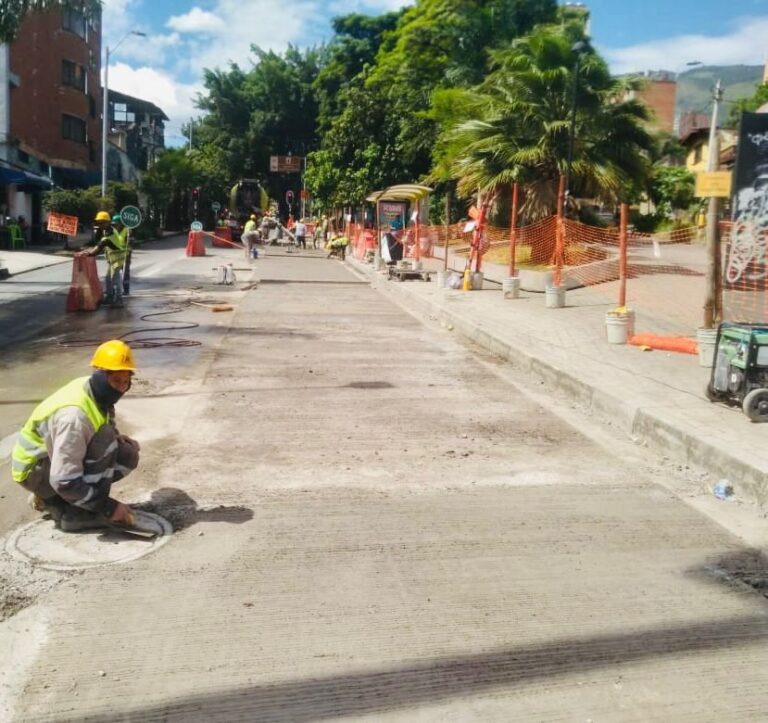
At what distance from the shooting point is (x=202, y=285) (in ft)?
66.1

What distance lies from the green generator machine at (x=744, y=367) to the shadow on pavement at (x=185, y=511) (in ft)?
13.8

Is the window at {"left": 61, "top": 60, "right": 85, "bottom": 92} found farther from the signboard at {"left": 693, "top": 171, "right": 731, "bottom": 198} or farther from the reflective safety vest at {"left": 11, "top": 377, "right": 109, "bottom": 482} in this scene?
the reflective safety vest at {"left": 11, "top": 377, "right": 109, "bottom": 482}

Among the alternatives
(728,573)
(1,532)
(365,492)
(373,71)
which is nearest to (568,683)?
(728,573)

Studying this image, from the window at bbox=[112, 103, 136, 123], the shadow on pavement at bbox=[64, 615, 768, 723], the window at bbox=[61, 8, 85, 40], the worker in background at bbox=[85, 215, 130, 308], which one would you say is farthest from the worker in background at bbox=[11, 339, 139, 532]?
the window at bbox=[112, 103, 136, 123]

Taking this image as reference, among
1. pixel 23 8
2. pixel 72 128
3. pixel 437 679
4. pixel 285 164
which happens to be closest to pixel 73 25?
pixel 72 128

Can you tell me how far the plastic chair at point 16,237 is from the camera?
98.9 feet

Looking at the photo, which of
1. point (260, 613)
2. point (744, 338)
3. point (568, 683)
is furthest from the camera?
point (744, 338)

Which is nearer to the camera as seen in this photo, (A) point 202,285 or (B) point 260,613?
(B) point 260,613

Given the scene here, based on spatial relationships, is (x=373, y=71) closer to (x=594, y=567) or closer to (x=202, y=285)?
(x=202, y=285)

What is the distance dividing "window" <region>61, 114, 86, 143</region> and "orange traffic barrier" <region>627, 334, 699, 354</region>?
4029 centimetres

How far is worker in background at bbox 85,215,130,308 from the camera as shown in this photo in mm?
14758

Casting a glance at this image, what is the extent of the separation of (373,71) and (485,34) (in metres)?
11.4

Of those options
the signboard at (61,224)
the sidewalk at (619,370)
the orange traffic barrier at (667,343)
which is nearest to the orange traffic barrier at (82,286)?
the sidewalk at (619,370)

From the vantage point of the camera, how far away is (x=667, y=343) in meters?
10.6
